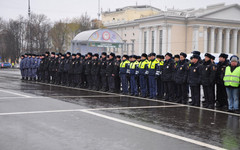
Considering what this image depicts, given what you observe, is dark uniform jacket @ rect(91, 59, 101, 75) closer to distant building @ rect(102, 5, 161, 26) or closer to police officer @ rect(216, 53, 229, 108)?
police officer @ rect(216, 53, 229, 108)

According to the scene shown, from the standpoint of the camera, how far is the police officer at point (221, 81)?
12.0 metres

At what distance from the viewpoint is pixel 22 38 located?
241 feet

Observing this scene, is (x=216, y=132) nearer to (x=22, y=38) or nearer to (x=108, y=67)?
(x=108, y=67)

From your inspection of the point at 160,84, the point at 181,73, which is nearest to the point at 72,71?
the point at 160,84

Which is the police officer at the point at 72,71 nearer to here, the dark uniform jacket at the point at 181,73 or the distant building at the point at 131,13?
the dark uniform jacket at the point at 181,73

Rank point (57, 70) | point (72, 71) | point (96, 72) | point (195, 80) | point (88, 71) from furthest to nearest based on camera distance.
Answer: point (57, 70), point (72, 71), point (88, 71), point (96, 72), point (195, 80)

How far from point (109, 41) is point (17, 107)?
13760 mm

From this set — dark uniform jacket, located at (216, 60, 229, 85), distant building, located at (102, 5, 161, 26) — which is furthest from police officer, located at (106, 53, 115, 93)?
distant building, located at (102, 5, 161, 26)

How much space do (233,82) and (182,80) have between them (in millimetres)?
2473

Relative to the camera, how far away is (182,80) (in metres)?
13.0

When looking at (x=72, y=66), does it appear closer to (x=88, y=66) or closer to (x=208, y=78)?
(x=88, y=66)

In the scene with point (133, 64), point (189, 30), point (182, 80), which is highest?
point (189, 30)

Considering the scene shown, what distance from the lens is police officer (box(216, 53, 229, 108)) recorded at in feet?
39.3

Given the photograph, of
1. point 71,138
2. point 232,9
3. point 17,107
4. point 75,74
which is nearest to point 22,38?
point 232,9
